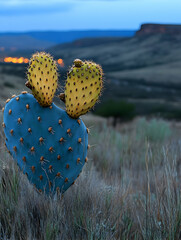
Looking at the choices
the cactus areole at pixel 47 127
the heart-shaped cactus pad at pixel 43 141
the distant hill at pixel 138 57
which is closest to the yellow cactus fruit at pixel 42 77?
the cactus areole at pixel 47 127

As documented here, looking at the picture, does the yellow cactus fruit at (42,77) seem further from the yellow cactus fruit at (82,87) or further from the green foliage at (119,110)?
the green foliage at (119,110)

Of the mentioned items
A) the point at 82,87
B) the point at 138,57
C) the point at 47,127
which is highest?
the point at 82,87

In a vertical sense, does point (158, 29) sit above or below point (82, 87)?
above

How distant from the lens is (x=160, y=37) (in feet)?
435

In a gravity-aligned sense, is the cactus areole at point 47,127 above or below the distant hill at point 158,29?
below

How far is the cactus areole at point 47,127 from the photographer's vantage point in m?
2.97

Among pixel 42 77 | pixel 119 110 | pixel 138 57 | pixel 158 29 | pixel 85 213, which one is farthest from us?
pixel 158 29

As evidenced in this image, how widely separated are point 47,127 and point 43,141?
12cm

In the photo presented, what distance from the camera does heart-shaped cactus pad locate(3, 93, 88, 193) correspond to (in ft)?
9.82

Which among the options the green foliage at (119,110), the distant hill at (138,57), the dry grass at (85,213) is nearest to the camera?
the dry grass at (85,213)

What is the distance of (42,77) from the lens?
9.68ft

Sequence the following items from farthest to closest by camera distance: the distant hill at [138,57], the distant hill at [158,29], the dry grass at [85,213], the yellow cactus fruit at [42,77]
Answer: the distant hill at [158,29] < the distant hill at [138,57] < the yellow cactus fruit at [42,77] < the dry grass at [85,213]

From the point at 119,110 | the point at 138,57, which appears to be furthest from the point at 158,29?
the point at 119,110

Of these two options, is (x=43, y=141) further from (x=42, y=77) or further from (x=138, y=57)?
(x=138, y=57)
